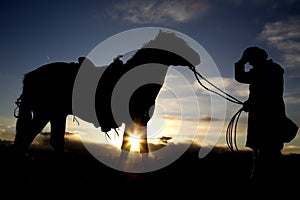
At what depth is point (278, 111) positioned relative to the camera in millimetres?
5117

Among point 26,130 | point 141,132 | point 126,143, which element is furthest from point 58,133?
point 141,132

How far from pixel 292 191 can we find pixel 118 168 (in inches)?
174

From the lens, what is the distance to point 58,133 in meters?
8.40

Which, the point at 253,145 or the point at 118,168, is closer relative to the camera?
the point at 253,145

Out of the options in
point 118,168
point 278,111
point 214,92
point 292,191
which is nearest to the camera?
point 278,111

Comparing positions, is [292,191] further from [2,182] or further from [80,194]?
[2,182]

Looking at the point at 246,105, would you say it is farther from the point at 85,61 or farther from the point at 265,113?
the point at 85,61

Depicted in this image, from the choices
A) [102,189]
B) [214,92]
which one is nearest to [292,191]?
[214,92]

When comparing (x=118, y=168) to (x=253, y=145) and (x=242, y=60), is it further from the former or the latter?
(x=242, y=60)

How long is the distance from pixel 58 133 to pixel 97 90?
5.94 feet

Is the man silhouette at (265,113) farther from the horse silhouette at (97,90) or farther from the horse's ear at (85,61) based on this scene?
→ the horse's ear at (85,61)

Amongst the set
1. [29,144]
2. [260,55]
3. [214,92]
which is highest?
[260,55]

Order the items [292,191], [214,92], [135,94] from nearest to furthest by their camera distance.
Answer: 1. [292,191]
2. [214,92]
3. [135,94]

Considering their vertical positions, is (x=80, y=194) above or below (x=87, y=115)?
below
